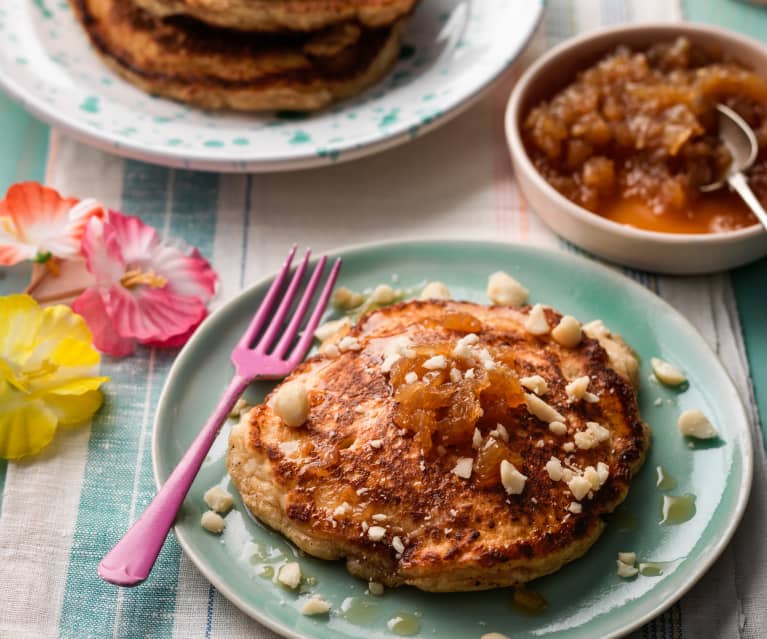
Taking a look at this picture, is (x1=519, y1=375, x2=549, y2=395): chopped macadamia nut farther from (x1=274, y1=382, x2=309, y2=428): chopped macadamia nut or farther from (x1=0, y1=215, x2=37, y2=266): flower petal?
(x1=0, y1=215, x2=37, y2=266): flower petal

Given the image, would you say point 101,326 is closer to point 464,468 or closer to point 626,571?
point 464,468

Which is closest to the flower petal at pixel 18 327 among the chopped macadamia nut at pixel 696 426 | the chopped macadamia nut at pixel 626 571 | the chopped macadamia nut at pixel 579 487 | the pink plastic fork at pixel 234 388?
the pink plastic fork at pixel 234 388

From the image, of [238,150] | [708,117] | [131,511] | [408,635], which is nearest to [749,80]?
[708,117]

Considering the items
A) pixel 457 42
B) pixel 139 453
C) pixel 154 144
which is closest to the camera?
pixel 139 453

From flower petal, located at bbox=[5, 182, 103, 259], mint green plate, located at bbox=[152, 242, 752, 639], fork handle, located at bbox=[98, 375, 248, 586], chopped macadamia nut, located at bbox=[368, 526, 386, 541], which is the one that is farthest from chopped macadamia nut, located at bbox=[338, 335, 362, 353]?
flower petal, located at bbox=[5, 182, 103, 259]

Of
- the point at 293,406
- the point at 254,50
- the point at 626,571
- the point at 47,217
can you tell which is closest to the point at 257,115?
the point at 254,50

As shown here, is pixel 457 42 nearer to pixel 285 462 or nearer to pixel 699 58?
pixel 699 58

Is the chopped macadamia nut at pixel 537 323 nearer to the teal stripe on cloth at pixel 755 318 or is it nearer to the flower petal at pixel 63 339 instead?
the teal stripe on cloth at pixel 755 318
